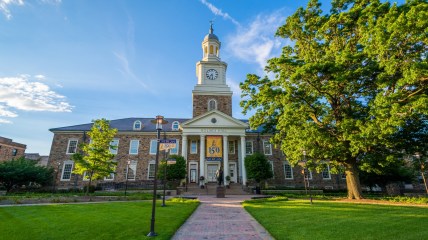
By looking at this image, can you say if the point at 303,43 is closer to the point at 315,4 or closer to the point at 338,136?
the point at 315,4

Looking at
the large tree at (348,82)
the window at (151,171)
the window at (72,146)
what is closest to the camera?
the large tree at (348,82)

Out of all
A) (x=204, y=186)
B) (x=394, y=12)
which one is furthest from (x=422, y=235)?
(x=204, y=186)

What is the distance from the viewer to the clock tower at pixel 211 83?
32228 mm

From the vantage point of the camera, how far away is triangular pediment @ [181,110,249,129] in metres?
28.4

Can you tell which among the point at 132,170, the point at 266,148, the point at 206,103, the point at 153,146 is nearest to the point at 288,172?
the point at 266,148

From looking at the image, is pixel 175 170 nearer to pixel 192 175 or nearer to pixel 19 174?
pixel 192 175

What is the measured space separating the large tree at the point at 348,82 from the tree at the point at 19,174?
24.2 meters

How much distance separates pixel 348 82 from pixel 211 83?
2203 centimetres

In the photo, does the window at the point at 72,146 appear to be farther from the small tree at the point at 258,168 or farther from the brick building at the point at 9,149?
the small tree at the point at 258,168

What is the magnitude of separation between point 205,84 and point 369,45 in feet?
76.8

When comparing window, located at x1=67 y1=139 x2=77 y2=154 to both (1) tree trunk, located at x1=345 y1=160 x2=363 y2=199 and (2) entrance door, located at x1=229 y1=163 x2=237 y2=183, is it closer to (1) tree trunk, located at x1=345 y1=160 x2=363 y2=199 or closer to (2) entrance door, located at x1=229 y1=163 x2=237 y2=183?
(2) entrance door, located at x1=229 y1=163 x2=237 y2=183

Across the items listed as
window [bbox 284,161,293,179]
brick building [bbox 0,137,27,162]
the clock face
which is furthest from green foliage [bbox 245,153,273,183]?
brick building [bbox 0,137,27,162]

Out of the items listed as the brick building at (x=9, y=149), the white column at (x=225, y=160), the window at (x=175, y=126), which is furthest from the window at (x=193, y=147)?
the brick building at (x=9, y=149)

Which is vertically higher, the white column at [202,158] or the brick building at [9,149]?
the brick building at [9,149]
